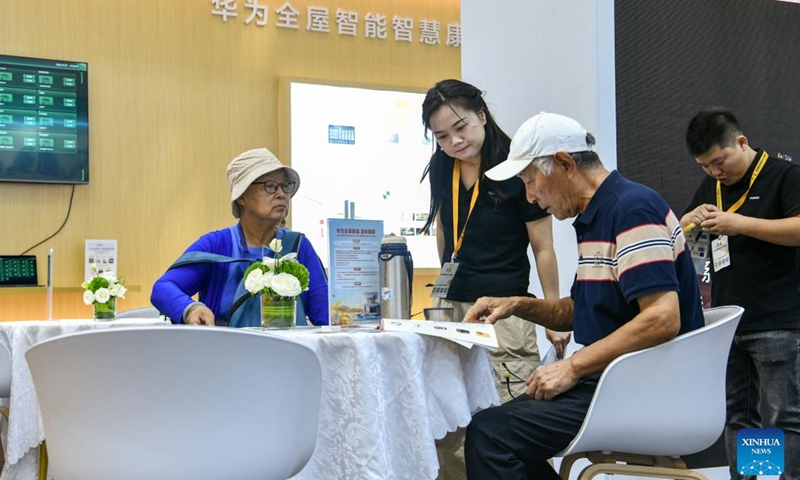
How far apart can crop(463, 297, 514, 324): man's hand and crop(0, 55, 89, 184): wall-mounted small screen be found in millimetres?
3720

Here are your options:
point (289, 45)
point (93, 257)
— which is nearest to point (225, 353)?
point (93, 257)

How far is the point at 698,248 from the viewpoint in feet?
10.3

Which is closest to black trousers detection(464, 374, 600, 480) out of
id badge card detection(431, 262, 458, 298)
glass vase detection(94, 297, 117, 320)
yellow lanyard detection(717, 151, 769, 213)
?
id badge card detection(431, 262, 458, 298)

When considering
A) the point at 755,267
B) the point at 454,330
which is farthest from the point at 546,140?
the point at 755,267

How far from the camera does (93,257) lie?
5.24 metres

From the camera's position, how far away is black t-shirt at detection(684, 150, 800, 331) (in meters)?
3.04

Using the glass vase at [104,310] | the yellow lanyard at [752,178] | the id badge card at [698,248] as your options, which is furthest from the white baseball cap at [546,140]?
the glass vase at [104,310]

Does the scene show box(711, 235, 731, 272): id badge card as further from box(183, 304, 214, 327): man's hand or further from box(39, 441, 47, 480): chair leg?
box(39, 441, 47, 480): chair leg

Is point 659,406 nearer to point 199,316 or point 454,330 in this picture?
point 454,330

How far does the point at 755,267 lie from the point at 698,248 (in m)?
0.22

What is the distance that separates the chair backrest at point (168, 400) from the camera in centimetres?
144

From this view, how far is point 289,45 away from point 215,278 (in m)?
3.41

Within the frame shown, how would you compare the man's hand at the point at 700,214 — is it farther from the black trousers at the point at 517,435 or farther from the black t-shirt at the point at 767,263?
the black trousers at the point at 517,435

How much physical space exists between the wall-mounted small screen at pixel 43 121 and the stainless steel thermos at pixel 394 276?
11.7 ft
